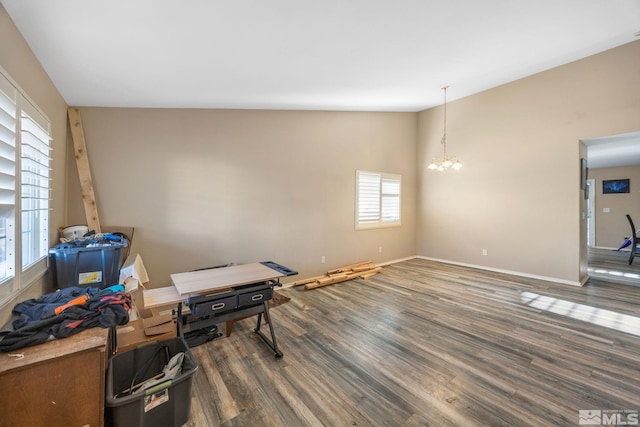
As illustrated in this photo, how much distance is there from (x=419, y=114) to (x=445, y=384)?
600 centimetres

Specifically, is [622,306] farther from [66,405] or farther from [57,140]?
[57,140]

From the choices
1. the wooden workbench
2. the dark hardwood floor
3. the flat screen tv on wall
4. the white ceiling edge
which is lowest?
the dark hardwood floor

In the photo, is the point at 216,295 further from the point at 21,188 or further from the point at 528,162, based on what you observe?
the point at 528,162

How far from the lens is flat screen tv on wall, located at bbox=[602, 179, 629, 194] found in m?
7.49

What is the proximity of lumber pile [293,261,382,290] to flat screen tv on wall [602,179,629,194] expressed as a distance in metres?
7.98

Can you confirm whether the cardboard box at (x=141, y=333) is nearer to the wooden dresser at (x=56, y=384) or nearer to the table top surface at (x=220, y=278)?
the table top surface at (x=220, y=278)

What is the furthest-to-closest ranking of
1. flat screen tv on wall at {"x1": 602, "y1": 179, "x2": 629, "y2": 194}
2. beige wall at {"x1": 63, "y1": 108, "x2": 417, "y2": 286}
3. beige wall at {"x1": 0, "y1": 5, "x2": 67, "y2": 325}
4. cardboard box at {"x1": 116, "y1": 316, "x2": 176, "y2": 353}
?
flat screen tv on wall at {"x1": 602, "y1": 179, "x2": 629, "y2": 194}
beige wall at {"x1": 63, "y1": 108, "x2": 417, "y2": 286}
cardboard box at {"x1": 116, "y1": 316, "x2": 176, "y2": 353}
beige wall at {"x1": 0, "y1": 5, "x2": 67, "y2": 325}

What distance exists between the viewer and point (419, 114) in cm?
646

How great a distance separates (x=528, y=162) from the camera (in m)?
4.82

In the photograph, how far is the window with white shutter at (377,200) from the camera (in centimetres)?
539

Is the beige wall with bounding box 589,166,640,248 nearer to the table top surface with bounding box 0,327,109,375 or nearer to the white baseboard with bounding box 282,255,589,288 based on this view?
the white baseboard with bounding box 282,255,589,288

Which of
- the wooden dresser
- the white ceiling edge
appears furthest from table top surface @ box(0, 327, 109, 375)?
the white ceiling edge

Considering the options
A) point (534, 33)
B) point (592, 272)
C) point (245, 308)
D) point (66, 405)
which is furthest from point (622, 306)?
point (66, 405)

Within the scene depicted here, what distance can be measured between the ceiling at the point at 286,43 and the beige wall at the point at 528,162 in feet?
1.77
